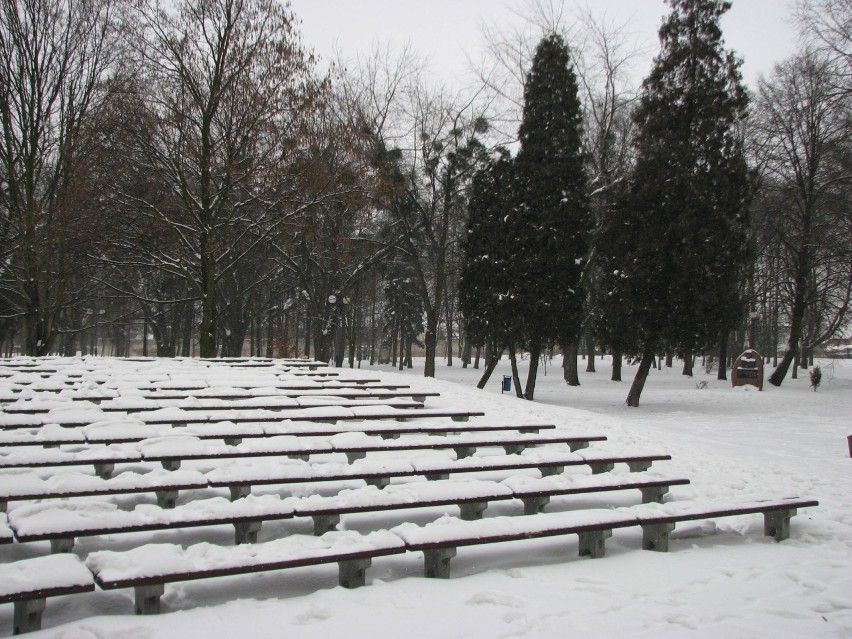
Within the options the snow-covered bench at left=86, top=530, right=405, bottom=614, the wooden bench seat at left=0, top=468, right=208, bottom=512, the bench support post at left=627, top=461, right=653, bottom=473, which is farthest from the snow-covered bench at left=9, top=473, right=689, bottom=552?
the bench support post at left=627, top=461, right=653, bottom=473

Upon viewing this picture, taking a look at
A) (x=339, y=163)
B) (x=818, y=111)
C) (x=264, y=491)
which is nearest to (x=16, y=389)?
(x=264, y=491)

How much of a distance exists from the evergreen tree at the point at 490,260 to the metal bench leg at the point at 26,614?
15179mm

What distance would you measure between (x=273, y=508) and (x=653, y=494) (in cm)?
341

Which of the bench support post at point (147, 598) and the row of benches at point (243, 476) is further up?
the row of benches at point (243, 476)

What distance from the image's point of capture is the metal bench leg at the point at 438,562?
146 inches

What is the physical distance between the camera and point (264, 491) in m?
5.09

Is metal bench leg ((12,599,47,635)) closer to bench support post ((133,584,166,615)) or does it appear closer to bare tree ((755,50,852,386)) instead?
bench support post ((133,584,166,615))

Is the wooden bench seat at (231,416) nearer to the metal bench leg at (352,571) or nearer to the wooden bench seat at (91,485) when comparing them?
the wooden bench seat at (91,485)

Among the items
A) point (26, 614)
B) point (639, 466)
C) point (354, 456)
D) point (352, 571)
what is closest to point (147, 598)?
point (26, 614)

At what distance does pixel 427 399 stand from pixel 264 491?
5810 millimetres

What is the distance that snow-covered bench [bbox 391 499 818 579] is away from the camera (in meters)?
3.71

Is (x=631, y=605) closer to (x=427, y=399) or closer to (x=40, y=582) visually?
(x=40, y=582)

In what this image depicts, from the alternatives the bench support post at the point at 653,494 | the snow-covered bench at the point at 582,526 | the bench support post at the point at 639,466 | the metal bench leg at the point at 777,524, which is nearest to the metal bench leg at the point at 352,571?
the snow-covered bench at the point at 582,526

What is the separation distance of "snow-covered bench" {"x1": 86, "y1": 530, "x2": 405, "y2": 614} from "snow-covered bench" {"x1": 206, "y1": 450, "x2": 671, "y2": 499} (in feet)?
2.79
